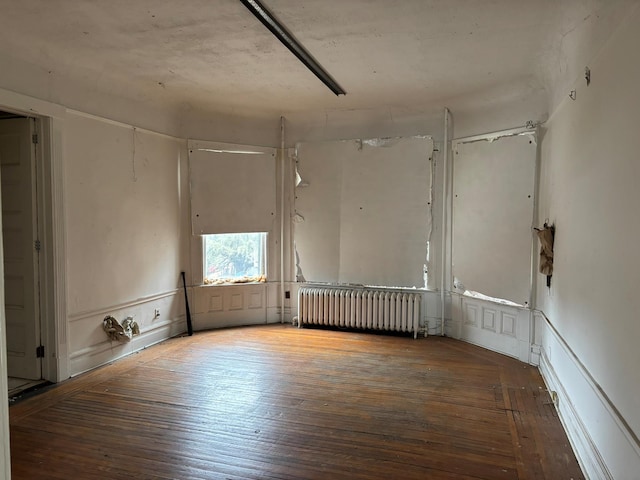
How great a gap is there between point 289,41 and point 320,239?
10.5 feet

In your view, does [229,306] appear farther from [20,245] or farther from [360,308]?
[20,245]

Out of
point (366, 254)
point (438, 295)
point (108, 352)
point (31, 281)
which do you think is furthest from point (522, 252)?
point (31, 281)

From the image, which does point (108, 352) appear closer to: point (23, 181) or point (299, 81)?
point (23, 181)

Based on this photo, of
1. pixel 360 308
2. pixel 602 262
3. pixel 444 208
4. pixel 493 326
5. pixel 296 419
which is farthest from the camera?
pixel 360 308

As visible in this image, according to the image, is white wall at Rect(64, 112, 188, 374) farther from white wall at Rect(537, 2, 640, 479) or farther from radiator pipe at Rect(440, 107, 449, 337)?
white wall at Rect(537, 2, 640, 479)

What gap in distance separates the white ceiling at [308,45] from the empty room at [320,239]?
3 cm

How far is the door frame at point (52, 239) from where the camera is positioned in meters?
4.06

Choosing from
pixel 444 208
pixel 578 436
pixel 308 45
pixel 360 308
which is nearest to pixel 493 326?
pixel 444 208

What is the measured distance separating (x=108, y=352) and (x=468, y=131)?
4.84 m

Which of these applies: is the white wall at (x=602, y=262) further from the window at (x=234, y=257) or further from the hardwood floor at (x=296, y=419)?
the window at (x=234, y=257)

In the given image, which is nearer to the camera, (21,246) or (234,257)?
(21,246)

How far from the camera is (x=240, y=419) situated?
3.43 meters

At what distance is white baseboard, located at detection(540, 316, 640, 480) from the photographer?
83.7 inches

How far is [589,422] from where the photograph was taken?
2727 mm
